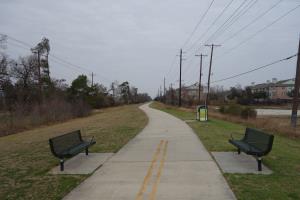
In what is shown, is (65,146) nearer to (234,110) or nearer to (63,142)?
(63,142)

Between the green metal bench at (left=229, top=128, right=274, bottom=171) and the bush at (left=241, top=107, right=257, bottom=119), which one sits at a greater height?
the green metal bench at (left=229, top=128, right=274, bottom=171)

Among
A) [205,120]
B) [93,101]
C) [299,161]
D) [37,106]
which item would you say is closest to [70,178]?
[299,161]

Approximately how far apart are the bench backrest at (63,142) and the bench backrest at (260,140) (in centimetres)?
552

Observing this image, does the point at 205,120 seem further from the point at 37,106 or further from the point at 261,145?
the point at 37,106

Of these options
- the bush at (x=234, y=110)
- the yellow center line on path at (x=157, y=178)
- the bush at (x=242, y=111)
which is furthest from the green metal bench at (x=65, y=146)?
the bush at (x=234, y=110)

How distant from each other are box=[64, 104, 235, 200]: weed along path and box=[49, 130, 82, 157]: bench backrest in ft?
4.29

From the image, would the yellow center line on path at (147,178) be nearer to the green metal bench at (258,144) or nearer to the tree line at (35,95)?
the green metal bench at (258,144)

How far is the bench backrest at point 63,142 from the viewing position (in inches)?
297

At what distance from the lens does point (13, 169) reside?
26.0ft

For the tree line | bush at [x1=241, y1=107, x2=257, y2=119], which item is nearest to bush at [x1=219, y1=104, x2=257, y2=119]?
bush at [x1=241, y1=107, x2=257, y2=119]

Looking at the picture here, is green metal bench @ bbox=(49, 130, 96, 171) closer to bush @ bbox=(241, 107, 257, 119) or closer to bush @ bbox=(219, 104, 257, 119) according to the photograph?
bush @ bbox=(219, 104, 257, 119)

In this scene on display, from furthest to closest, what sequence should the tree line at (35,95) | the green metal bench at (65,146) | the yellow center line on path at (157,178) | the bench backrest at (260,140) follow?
the tree line at (35,95) < the green metal bench at (65,146) < the bench backrest at (260,140) < the yellow center line on path at (157,178)

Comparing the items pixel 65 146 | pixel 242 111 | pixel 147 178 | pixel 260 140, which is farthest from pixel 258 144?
pixel 242 111

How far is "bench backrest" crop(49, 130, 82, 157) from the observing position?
754 centimetres
